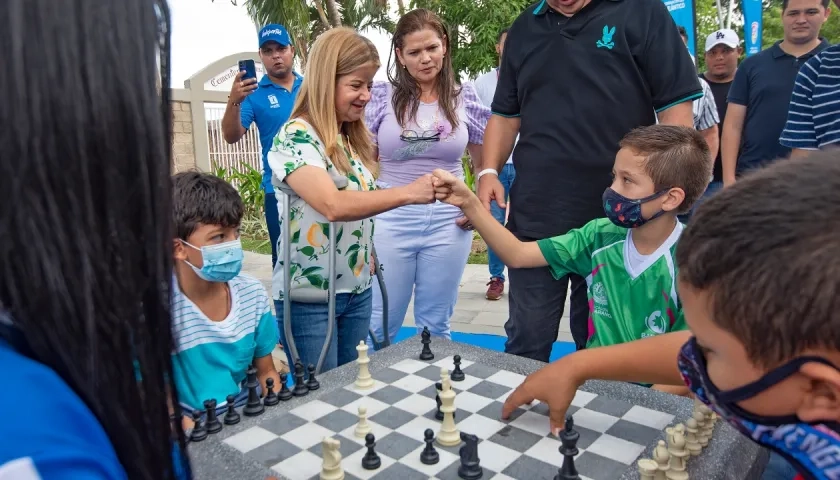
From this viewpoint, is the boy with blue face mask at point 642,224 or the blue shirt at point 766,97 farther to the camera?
the blue shirt at point 766,97

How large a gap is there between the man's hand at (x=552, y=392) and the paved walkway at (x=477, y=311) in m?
2.83

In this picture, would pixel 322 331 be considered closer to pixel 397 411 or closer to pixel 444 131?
pixel 397 411

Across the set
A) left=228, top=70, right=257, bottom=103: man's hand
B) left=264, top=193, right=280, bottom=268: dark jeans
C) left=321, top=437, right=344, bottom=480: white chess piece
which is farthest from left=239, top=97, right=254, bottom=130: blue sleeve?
left=321, top=437, right=344, bottom=480: white chess piece

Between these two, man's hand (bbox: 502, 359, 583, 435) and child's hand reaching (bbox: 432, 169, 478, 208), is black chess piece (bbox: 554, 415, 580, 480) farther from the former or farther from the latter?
child's hand reaching (bbox: 432, 169, 478, 208)

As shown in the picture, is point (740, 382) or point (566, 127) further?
point (566, 127)

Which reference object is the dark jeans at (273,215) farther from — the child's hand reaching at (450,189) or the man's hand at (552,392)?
the man's hand at (552,392)

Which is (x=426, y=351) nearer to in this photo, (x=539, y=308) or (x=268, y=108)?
(x=539, y=308)

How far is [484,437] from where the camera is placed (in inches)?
51.9

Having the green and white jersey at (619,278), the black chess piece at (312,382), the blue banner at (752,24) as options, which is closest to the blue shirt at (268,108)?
the green and white jersey at (619,278)

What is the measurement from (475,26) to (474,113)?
10.0m

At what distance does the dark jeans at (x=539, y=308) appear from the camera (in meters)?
2.34

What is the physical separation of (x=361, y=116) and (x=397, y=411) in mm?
1294

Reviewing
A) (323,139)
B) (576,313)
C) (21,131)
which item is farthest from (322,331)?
(21,131)

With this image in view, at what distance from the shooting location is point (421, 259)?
289cm
